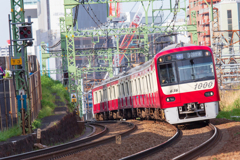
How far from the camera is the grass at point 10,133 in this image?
14453mm

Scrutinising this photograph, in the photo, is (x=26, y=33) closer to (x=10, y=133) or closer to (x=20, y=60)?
(x=20, y=60)

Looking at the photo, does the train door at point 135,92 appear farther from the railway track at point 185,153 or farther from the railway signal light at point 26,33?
the railway track at point 185,153

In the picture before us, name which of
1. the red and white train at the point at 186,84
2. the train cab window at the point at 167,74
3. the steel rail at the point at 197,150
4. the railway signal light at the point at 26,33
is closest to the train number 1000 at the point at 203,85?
the red and white train at the point at 186,84

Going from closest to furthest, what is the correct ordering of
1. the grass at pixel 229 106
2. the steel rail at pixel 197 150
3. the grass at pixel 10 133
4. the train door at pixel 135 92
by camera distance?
the steel rail at pixel 197 150 < the grass at pixel 10 133 < the grass at pixel 229 106 < the train door at pixel 135 92

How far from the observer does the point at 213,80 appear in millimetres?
14656

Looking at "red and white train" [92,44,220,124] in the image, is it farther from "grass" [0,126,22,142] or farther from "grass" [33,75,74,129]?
"grass" [33,75,74,129]

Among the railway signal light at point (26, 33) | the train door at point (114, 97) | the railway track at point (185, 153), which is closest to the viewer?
the railway track at point (185, 153)

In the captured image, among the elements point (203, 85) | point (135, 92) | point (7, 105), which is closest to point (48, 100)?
point (135, 92)

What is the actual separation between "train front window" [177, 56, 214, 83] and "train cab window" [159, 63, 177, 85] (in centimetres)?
26

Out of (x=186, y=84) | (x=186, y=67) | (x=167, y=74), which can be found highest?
(x=186, y=67)

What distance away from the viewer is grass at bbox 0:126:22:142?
14.5m

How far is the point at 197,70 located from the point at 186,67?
0.42 meters

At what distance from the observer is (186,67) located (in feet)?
49.2

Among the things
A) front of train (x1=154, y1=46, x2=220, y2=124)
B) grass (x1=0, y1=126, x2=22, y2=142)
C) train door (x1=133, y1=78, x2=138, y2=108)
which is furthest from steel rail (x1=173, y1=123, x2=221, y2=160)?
train door (x1=133, y1=78, x2=138, y2=108)
